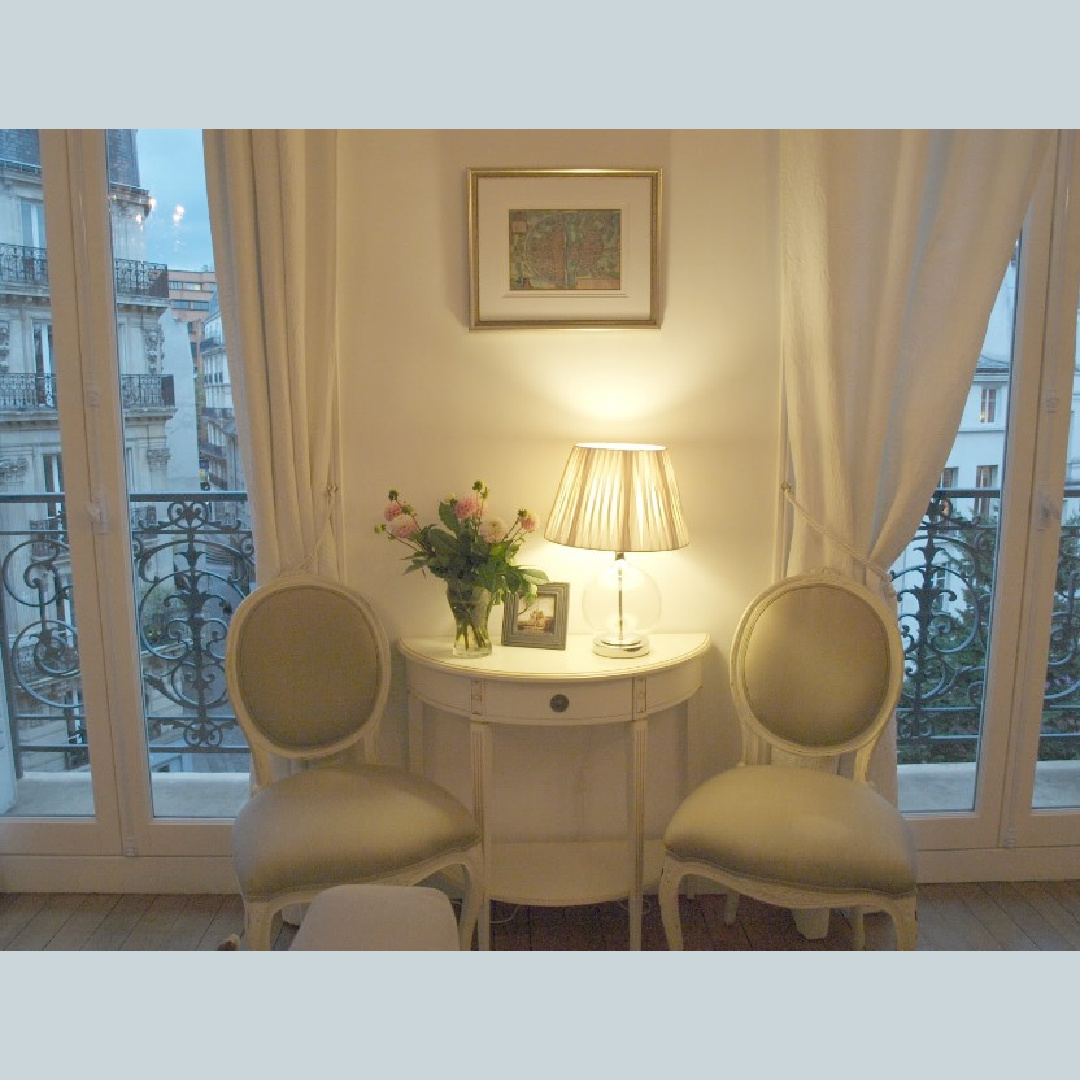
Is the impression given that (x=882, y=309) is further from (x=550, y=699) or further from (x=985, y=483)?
(x=550, y=699)

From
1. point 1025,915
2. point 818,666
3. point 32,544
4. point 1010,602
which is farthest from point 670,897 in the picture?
point 32,544

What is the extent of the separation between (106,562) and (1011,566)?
7.95 ft

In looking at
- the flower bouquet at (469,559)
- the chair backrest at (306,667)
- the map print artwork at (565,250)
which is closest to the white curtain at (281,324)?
the chair backrest at (306,667)

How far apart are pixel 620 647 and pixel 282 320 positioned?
3.77 feet

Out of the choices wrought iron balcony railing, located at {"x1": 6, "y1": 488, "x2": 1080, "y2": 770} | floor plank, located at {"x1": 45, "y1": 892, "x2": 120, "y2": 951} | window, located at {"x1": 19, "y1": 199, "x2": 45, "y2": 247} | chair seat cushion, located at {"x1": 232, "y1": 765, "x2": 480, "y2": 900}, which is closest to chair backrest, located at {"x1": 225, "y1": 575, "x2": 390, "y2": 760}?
chair seat cushion, located at {"x1": 232, "y1": 765, "x2": 480, "y2": 900}

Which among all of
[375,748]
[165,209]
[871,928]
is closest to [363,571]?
[375,748]

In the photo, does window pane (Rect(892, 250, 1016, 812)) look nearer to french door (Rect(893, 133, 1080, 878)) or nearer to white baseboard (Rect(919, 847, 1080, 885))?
french door (Rect(893, 133, 1080, 878))

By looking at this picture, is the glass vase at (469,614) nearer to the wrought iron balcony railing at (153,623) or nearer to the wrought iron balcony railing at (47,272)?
the wrought iron balcony railing at (153,623)

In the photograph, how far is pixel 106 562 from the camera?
2646 mm

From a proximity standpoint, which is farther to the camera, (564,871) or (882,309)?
(564,871)

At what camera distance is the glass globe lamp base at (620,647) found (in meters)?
2.46

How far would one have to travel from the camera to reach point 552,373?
2588mm

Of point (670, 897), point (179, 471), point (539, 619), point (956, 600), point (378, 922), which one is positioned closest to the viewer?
point (378, 922)

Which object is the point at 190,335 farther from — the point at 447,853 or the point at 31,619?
the point at 447,853
